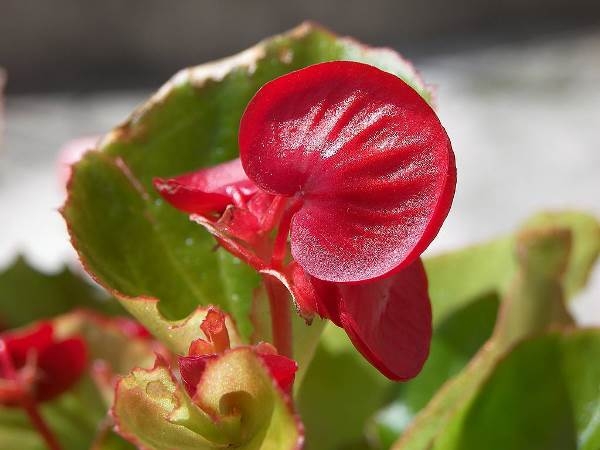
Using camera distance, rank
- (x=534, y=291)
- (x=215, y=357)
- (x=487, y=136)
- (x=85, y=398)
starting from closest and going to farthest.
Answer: (x=215, y=357), (x=534, y=291), (x=85, y=398), (x=487, y=136)

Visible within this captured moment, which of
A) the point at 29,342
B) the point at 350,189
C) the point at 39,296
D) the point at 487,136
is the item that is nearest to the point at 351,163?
the point at 350,189

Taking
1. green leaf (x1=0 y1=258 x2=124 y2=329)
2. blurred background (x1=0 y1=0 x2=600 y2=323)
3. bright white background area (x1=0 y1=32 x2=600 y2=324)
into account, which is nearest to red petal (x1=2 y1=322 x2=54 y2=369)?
green leaf (x1=0 y1=258 x2=124 y2=329)

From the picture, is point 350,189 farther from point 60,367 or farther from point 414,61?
point 414,61

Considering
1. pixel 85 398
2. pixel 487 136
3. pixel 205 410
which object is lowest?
pixel 487 136

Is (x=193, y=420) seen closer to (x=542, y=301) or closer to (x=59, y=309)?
(x=542, y=301)

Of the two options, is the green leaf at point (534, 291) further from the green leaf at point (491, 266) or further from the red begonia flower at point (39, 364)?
the red begonia flower at point (39, 364)

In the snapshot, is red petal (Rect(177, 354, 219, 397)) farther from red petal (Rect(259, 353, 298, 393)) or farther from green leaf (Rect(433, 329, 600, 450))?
green leaf (Rect(433, 329, 600, 450))

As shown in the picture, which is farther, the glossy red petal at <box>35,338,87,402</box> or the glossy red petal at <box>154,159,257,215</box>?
the glossy red petal at <box>35,338,87,402</box>
